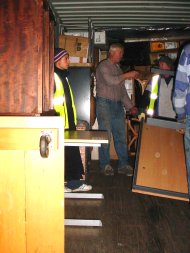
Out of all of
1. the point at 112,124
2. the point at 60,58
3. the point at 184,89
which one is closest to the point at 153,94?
the point at 112,124

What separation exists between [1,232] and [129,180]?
9.15 feet

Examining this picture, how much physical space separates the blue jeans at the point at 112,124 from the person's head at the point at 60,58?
1.37 meters

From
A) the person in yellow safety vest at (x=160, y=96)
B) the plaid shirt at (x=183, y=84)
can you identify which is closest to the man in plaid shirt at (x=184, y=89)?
the plaid shirt at (x=183, y=84)

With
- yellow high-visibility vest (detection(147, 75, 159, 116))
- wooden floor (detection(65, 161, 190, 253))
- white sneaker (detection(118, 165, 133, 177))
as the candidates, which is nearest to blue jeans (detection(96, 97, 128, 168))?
white sneaker (detection(118, 165, 133, 177))

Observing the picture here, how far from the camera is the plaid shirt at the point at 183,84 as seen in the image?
2.75 meters

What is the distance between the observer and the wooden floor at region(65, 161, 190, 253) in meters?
2.34

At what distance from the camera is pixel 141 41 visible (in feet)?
18.4

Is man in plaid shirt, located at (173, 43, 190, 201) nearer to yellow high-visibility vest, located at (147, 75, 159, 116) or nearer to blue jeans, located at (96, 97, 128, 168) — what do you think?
yellow high-visibility vest, located at (147, 75, 159, 116)

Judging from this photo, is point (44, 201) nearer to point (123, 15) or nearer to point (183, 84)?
point (183, 84)

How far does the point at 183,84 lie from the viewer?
2.81 metres

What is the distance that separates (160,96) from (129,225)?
209 centimetres

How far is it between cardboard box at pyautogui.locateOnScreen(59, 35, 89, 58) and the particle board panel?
1.71 m

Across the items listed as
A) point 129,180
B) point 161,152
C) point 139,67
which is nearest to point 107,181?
point 129,180

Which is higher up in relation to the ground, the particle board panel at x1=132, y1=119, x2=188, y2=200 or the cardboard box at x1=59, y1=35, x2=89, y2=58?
the cardboard box at x1=59, y1=35, x2=89, y2=58
